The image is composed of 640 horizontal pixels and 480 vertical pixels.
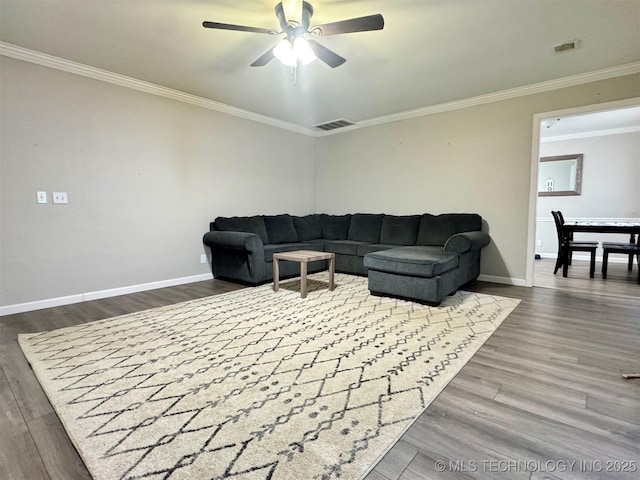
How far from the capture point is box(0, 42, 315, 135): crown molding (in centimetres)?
295

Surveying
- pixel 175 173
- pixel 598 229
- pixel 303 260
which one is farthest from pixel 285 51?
pixel 598 229

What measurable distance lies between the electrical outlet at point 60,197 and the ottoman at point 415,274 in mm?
3238

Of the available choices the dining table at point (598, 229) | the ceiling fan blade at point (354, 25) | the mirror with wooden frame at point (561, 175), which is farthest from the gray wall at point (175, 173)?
the mirror with wooden frame at point (561, 175)

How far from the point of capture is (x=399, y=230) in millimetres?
4715

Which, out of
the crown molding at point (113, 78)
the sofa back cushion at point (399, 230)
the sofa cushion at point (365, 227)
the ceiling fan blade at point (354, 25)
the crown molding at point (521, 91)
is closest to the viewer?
the ceiling fan blade at point (354, 25)

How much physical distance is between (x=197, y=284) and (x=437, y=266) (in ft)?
9.89

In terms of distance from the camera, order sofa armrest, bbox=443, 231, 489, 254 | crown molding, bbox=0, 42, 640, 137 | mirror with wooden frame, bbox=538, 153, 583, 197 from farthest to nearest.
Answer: mirror with wooden frame, bbox=538, 153, 583, 197, sofa armrest, bbox=443, 231, 489, 254, crown molding, bbox=0, 42, 640, 137

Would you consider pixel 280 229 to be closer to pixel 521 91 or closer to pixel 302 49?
pixel 302 49

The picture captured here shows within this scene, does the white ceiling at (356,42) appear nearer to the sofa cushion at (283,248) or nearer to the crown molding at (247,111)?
the crown molding at (247,111)

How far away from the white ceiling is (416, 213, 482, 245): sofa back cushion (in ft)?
5.27

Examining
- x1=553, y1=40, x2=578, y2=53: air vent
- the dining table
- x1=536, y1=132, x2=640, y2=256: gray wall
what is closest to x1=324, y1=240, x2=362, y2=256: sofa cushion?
x1=553, y1=40, x2=578, y2=53: air vent

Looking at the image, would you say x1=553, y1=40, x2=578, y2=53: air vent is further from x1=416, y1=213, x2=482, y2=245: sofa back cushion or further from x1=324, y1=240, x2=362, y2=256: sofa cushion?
x1=324, y1=240, x2=362, y2=256: sofa cushion

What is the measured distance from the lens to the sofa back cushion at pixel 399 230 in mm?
4613

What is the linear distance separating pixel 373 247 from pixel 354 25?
2.84 meters
